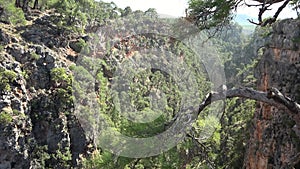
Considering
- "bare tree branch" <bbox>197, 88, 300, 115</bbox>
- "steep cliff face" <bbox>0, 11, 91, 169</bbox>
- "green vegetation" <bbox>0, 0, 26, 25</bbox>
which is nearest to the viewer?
"bare tree branch" <bbox>197, 88, 300, 115</bbox>

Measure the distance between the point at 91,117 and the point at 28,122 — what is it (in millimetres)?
4024

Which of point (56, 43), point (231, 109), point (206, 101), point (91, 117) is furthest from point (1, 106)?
point (206, 101)

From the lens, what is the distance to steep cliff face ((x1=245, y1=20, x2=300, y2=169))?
6078mm

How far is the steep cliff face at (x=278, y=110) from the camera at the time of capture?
6078mm

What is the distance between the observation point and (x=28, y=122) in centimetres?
2325

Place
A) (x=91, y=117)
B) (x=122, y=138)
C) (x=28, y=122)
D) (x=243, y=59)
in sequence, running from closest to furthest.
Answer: (x=122, y=138)
(x=28, y=122)
(x=91, y=117)
(x=243, y=59)

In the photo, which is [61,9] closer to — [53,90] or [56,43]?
[56,43]

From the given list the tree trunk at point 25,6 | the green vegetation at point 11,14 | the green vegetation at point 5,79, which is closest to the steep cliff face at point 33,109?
the green vegetation at point 5,79

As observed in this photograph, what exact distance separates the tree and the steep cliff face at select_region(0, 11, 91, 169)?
64.5ft

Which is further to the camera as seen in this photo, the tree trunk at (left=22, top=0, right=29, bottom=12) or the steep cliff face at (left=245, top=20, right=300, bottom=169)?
the tree trunk at (left=22, top=0, right=29, bottom=12)

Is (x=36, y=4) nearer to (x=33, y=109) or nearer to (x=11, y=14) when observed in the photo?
(x=11, y=14)

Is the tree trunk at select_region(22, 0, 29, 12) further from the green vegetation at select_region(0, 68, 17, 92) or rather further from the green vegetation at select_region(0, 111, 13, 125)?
the green vegetation at select_region(0, 111, 13, 125)

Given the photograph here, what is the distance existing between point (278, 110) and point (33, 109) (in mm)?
20584

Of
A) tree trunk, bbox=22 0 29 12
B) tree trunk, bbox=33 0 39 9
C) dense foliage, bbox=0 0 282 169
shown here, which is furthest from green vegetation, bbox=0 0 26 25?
tree trunk, bbox=33 0 39 9
